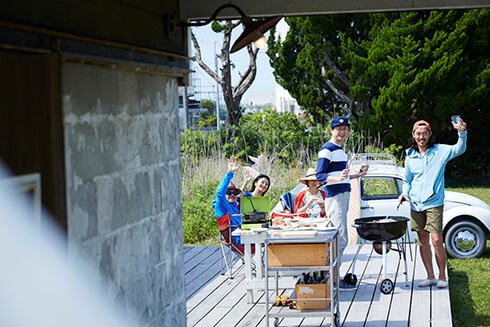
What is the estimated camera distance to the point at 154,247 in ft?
12.7

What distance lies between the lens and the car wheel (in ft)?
30.4

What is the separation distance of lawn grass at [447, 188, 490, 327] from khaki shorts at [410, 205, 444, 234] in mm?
978

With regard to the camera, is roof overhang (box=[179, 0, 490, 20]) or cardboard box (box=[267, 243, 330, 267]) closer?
roof overhang (box=[179, 0, 490, 20])

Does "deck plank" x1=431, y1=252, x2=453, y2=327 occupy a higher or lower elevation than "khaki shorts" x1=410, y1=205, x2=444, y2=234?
lower

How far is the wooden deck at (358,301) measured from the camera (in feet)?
20.0

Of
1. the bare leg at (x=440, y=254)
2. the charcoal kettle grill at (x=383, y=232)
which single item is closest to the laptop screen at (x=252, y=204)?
the charcoal kettle grill at (x=383, y=232)

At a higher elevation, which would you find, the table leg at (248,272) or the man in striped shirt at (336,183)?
the man in striped shirt at (336,183)

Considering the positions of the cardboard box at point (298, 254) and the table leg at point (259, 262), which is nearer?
the cardboard box at point (298, 254)

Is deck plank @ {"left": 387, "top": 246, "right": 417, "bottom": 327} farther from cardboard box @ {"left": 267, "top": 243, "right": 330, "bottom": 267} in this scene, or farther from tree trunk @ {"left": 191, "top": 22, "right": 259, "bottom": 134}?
tree trunk @ {"left": 191, "top": 22, "right": 259, "bottom": 134}

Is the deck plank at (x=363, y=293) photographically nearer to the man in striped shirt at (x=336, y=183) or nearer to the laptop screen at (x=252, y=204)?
the man in striped shirt at (x=336, y=183)

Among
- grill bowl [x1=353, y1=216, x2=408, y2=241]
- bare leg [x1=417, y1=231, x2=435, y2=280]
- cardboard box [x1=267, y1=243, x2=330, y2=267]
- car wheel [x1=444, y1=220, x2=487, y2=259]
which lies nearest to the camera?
cardboard box [x1=267, y1=243, x2=330, y2=267]

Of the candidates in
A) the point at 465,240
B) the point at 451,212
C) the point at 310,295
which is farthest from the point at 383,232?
the point at 465,240

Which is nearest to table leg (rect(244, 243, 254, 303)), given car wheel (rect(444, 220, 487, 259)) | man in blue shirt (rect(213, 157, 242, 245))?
man in blue shirt (rect(213, 157, 242, 245))

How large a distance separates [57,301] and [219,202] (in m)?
4.89
